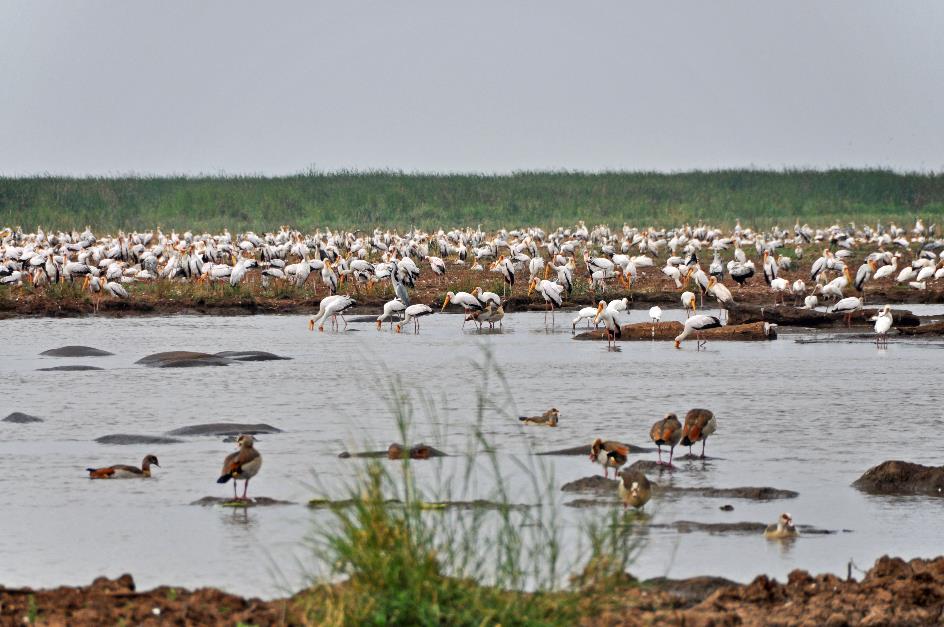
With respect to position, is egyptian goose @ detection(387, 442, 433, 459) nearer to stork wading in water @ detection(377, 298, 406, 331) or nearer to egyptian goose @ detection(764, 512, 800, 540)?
egyptian goose @ detection(764, 512, 800, 540)

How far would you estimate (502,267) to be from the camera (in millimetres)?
32875

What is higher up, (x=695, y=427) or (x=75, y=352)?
(x=695, y=427)

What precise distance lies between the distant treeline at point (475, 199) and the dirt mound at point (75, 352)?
45.0 m

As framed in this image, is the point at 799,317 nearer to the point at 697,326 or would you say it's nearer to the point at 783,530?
the point at 697,326

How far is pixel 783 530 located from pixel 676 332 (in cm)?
1618

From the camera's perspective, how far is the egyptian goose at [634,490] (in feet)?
29.3

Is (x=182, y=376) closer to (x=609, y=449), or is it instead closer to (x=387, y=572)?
(x=609, y=449)

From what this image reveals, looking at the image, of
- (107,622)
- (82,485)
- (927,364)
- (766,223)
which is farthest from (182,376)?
(766,223)

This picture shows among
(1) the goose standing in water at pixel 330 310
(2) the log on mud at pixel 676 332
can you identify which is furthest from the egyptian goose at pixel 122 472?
(1) the goose standing in water at pixel 330 310

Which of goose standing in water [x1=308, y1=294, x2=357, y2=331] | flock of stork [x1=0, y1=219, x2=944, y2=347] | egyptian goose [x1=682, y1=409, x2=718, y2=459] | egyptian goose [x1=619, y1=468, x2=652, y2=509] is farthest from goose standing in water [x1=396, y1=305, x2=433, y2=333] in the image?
egyptian goose [x1=619, y1=468, x2=652, y2=509]

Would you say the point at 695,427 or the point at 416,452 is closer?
the point at 695,427

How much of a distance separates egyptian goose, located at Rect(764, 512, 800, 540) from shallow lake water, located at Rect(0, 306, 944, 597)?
114mm

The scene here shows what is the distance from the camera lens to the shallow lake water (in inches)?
331

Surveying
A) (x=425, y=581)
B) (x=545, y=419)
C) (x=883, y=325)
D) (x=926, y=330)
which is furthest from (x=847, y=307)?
(x=425, y=581)
